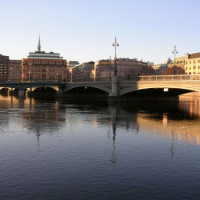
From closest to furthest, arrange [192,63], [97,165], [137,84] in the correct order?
[97,165] < [137,84] < [192,63]

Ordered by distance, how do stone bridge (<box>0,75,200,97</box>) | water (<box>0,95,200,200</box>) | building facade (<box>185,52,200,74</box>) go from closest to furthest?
water (<box>0,95,200,200</box>) < stone bridge (<box>0,75,200,97</box>) < building facade (<box>185,52,200,74</box>)

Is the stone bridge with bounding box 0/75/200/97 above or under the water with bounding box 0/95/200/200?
above

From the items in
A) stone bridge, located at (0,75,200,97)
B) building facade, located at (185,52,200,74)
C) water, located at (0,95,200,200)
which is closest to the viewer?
water, located at (0,95,200,200)

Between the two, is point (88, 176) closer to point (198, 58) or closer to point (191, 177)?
point (191, 177)

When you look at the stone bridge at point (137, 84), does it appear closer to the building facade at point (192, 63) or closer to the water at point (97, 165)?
the water at point (97, 165)

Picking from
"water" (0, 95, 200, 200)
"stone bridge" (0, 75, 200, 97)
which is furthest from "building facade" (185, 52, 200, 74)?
"water" (0, 95, 200, 200)

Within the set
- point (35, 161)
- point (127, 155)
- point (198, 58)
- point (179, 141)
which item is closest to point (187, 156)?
point (127, 155)

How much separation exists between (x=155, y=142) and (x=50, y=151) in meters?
9.56

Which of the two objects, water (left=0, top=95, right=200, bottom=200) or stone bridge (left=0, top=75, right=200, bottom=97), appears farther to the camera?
stone bridge (left=0, top=75, right=200, bottom=97)

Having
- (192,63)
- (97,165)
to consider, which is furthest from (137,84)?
(192,63)

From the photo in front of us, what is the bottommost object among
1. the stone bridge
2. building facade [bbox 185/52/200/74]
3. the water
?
the water

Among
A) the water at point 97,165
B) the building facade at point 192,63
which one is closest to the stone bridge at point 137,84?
the water at point 97,165

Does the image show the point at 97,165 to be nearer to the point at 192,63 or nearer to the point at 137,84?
the point at 137,84

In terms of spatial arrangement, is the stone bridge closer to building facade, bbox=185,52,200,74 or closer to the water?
the water
